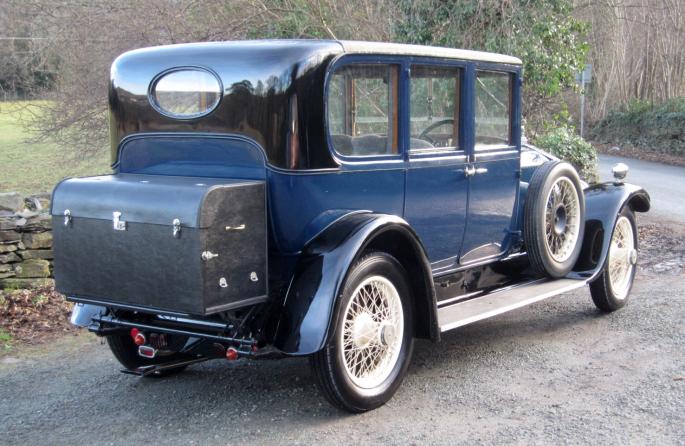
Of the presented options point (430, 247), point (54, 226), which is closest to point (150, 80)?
point (54, 226)

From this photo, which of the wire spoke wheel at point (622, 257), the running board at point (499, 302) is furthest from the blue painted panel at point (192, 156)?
the wire spoke wheel at point (622, 257)

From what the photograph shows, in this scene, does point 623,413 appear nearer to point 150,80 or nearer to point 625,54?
point 150,80

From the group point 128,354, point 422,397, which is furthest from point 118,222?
point 422,397

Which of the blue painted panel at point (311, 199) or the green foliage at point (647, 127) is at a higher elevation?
the blue painted panel at point (311, 199)

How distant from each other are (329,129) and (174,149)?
2.90 feet

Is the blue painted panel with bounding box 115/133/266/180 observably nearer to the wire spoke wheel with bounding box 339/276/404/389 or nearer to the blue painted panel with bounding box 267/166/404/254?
the blue painted panel with bounding box 267/166/404/254

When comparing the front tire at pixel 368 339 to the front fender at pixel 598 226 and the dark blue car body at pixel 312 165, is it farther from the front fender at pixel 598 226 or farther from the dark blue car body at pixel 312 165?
the front fender at pixel 598 226

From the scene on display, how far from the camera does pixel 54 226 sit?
406cm

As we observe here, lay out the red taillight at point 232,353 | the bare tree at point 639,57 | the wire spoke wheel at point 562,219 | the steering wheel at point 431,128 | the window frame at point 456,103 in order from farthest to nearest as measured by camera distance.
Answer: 1. the bare tree at point 639,57
2. the wire spoke wheel at point 562,219
3. the steering wheel at point 431,128
4. the window frame at point 456,103
5. the red taillight at point 232,353

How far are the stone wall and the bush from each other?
814 centimetres

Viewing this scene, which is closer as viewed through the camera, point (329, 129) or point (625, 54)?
point (329, 129)

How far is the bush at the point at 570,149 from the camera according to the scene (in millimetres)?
12734

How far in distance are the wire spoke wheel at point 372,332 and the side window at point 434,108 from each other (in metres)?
0.92

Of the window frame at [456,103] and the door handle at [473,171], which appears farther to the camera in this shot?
the door handle at [473,171]
